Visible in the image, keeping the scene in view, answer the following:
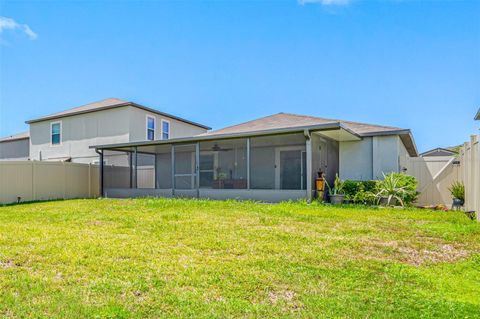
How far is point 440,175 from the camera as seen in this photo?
12031 millimetres

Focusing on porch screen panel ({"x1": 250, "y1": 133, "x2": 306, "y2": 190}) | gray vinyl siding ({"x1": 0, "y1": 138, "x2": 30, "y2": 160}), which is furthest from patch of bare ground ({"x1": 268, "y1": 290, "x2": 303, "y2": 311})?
gray vinyl siding ({"x1": 0, "y1": 138, "x2": 30, "y2": 160})

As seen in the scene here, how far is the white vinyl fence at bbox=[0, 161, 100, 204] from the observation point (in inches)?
500

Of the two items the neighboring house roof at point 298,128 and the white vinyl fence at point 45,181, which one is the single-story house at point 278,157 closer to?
the neighboring house roof at point 298,128

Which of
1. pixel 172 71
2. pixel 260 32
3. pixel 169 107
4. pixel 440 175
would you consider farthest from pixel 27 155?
pixel 440 175

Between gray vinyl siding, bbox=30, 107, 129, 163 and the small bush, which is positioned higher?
gray vinyl siding, bbox=30, 107, 129, 163

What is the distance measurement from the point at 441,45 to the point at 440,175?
4546 mm

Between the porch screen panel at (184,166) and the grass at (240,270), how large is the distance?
26.2ft

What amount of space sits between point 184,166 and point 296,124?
547 cm

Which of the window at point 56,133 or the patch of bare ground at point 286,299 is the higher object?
the window at point 56,133

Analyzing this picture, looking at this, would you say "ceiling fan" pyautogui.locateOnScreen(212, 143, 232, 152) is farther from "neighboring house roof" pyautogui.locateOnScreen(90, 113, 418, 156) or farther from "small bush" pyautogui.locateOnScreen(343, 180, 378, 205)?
"small bush" pyautogui.locateOnScreen(343, 180, 378, 205)

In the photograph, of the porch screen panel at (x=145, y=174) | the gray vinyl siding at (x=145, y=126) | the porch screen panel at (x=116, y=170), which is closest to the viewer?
the porch screen panel at (x=116, y=170)

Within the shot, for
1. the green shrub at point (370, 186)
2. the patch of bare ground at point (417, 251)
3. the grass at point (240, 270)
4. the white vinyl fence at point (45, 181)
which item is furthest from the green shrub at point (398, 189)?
the white vinyl fence at point (45, 181)

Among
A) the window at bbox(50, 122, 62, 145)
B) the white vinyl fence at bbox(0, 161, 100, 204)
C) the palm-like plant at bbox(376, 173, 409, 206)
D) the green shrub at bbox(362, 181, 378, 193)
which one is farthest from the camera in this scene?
the window at bbox(50, 122, 62, 145)

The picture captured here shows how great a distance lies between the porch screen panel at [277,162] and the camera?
40.2ft
